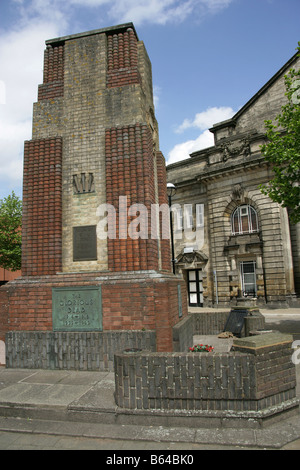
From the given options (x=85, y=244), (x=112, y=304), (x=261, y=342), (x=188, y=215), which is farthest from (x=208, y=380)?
(x=188, y=215)

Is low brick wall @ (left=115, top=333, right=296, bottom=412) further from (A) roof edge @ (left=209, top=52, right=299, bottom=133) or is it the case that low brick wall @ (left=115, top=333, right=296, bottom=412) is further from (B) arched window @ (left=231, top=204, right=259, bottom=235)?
(A) roof edge @ (left=209, top=52, right=299, bottom=133)

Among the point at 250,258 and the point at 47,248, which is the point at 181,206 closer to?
the point at 250,258

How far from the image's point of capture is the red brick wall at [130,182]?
666 centimetres

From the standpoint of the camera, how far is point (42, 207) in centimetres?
729

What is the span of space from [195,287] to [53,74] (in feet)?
69.1

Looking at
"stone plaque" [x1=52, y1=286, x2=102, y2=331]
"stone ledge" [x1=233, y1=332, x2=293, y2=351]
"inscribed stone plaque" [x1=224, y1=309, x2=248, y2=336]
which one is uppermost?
"stone plaque" [x1=52, y1=286, x2=102, y2=331]

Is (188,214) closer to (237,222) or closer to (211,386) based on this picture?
(237,222)

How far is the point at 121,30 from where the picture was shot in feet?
25.2

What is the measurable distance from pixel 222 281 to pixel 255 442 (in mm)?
20781

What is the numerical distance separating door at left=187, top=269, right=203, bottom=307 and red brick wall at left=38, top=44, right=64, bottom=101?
20.5 m

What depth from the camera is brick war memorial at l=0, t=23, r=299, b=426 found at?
629 cm

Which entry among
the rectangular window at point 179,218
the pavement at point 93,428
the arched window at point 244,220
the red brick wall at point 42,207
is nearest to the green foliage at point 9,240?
the rectangular window at point 179,218

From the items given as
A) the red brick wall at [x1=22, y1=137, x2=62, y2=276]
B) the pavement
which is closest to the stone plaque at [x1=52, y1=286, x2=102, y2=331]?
the red brick wall at [x1=22, y1=137, x2=62, y2=276]
